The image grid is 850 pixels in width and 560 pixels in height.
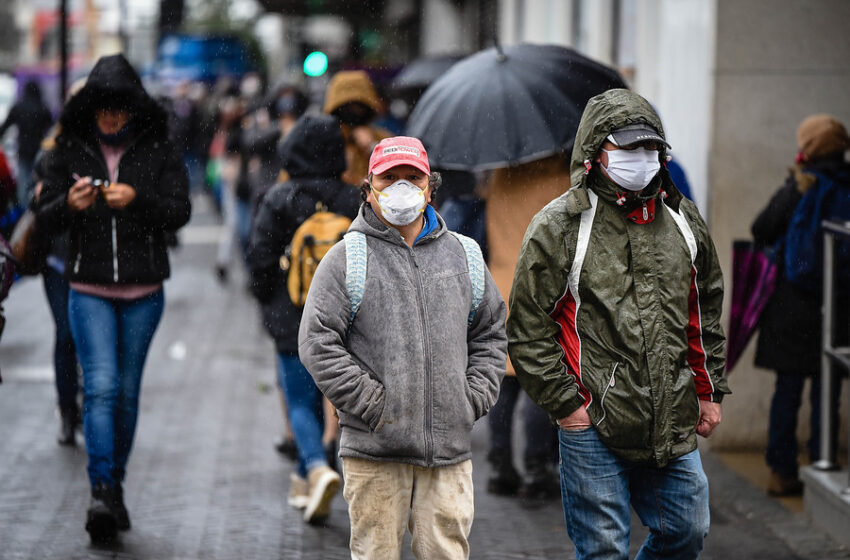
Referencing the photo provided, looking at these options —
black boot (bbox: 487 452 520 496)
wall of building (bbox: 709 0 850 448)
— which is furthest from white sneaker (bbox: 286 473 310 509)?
wall of building (bbox: 709 0 850 448)

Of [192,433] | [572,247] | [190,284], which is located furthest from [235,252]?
[572,247]

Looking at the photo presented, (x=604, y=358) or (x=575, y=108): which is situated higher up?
(x=575, y=108)

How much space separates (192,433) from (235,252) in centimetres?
1045

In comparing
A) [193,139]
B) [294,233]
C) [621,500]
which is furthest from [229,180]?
[621,500]

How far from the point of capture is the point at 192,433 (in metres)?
8.02

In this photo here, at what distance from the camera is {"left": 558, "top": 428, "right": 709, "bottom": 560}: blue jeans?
13.3 feet

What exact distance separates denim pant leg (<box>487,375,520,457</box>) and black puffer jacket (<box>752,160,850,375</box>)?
1.32 m

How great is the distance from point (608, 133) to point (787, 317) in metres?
2.85

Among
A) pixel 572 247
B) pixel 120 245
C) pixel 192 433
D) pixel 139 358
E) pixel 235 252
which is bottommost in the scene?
pixel 235 252

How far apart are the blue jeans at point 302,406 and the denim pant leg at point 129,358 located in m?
0.68

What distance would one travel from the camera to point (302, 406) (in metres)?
6.19

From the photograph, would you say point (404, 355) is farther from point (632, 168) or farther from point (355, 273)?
point (632, 168)

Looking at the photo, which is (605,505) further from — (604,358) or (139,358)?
(139,358)

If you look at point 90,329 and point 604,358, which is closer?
point 604,358
